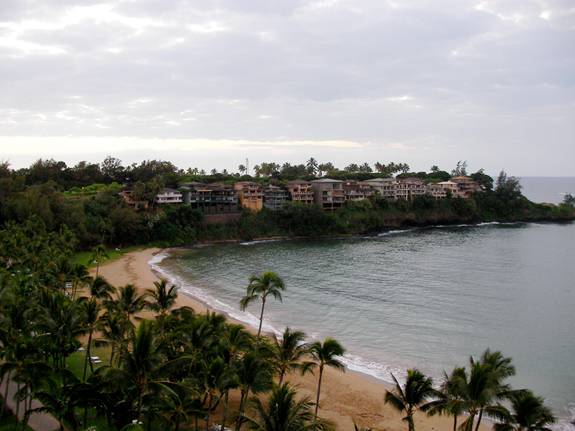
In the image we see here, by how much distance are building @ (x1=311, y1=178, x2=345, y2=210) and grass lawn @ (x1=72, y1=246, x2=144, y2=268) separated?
168 feet

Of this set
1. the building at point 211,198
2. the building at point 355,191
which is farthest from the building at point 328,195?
the building at point 211,198

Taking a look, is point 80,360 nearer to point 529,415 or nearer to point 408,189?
point 529,415

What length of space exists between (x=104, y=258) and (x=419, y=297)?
4739cm

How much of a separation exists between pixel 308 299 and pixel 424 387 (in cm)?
3767

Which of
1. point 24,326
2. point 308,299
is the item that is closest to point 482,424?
point 24,326

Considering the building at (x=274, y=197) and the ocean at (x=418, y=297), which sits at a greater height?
the building at (x=274, y=197)

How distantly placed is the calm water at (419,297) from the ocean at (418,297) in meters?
0.13

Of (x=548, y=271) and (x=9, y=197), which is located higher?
(x=9, y=197)

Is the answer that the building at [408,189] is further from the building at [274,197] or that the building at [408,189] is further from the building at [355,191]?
the building at [274,197]

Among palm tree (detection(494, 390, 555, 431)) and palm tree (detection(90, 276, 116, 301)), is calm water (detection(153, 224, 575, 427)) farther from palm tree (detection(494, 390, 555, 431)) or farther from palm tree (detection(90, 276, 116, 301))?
palm tree (detection(90, 276, 116, 301))

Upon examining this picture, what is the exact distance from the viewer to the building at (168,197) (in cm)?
10869

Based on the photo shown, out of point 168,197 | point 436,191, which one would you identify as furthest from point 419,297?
point 436,191

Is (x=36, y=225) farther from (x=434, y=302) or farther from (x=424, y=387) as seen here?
(x=424, y=387)

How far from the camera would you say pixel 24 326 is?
24.5 meters
